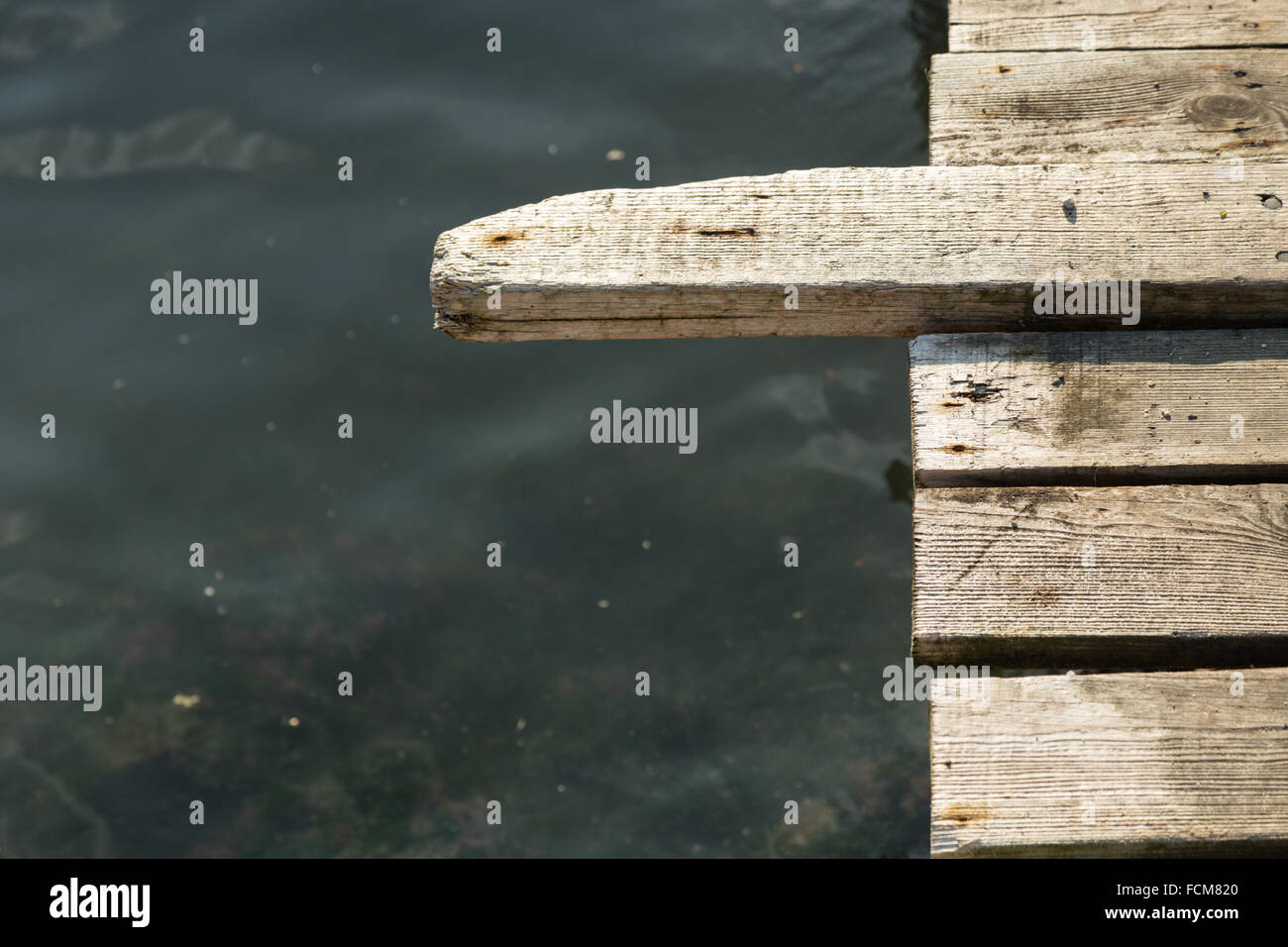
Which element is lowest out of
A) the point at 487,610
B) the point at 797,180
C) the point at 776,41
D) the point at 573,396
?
the point at 487,610

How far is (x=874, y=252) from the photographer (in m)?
2.59

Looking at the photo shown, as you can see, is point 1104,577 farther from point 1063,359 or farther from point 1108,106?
point 1108,106

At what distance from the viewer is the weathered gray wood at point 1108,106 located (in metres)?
2.85

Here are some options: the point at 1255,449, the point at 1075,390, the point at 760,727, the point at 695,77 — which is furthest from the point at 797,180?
the point at 695,77

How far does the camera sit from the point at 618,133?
6430mm

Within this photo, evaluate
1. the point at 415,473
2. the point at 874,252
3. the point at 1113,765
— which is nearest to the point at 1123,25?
the point at 874,252

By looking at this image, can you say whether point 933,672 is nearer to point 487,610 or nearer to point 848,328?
point 848,328

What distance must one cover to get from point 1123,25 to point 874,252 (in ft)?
3.79

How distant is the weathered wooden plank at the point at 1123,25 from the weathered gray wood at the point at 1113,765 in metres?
1.76

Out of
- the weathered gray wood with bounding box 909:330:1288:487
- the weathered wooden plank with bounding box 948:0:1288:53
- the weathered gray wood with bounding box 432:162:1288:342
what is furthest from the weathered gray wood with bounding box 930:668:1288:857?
the weathered wooden plank with bounding box 948:0:1288:53

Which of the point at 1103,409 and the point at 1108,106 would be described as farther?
the point at 1108,106

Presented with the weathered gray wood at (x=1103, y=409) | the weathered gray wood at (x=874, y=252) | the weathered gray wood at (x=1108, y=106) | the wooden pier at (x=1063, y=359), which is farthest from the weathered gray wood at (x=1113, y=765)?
the weathered gray wood at (x=1108, y=106)

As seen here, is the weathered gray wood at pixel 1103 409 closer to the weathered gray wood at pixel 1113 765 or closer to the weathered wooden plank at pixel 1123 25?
the weathered gray wood at pixel 1113 765

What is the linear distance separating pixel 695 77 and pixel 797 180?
426 cm
